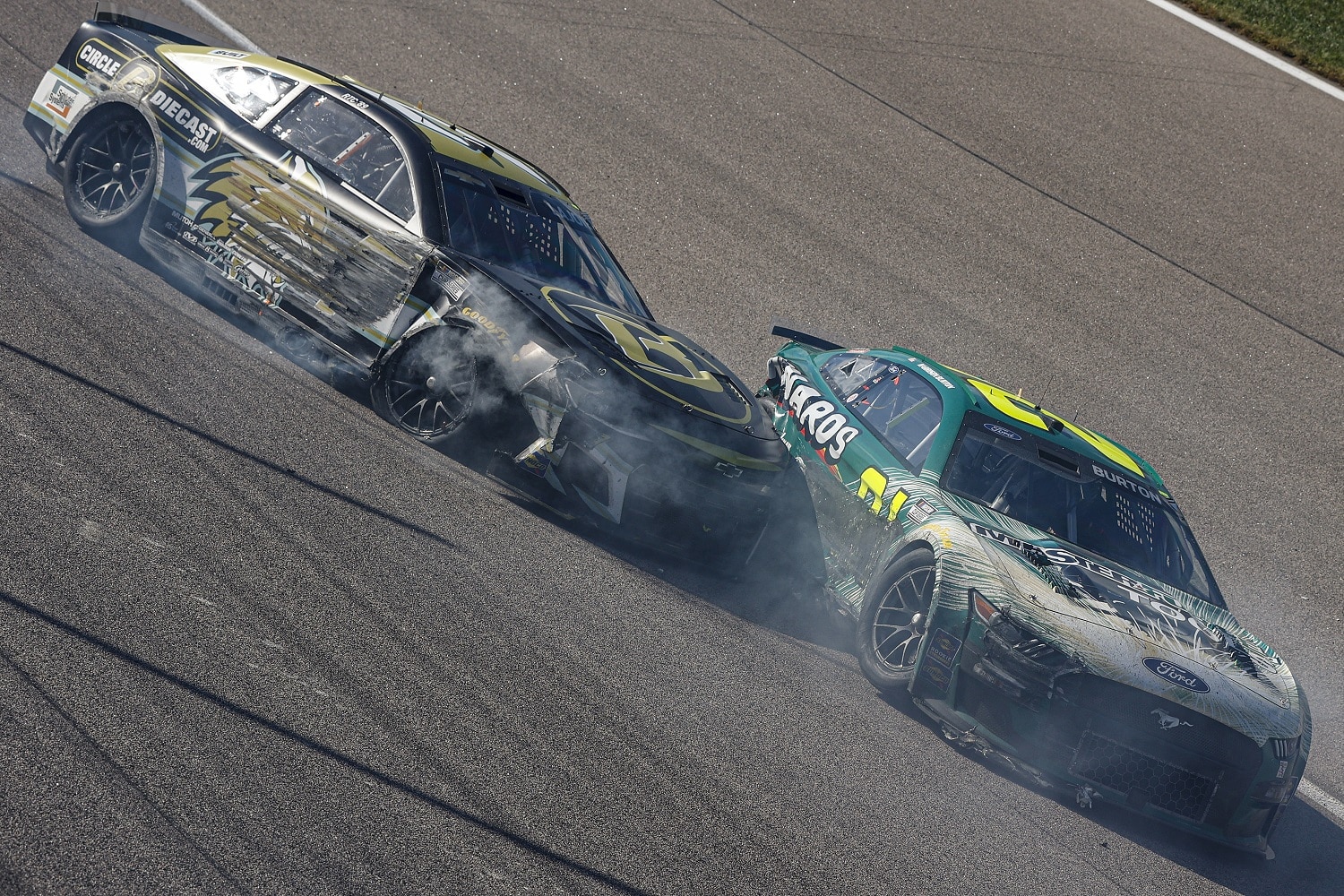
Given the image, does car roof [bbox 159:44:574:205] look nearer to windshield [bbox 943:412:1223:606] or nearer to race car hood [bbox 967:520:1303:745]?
windshield [bbox 943:412:1223:606]

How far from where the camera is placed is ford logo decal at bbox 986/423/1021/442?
6.98 meters

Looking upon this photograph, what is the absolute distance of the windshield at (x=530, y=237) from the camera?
6.97m

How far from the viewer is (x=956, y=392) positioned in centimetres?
720

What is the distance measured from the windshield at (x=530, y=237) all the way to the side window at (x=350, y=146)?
0.27 meters

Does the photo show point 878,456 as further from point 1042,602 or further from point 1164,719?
point 1164,719

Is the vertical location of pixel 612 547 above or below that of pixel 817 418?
below

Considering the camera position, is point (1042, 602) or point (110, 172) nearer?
point (1042, 602)

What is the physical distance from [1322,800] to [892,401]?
3046 millimetres

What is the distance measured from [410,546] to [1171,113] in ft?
36.7

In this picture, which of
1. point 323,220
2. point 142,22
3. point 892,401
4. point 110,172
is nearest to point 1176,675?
point 892,401

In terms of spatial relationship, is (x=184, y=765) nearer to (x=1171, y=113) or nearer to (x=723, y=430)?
(x=723, y=430)

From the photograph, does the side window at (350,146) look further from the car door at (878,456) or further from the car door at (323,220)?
the car door at (878,456)

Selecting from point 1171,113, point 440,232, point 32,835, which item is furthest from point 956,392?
point 1171,113

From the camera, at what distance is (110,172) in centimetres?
769
